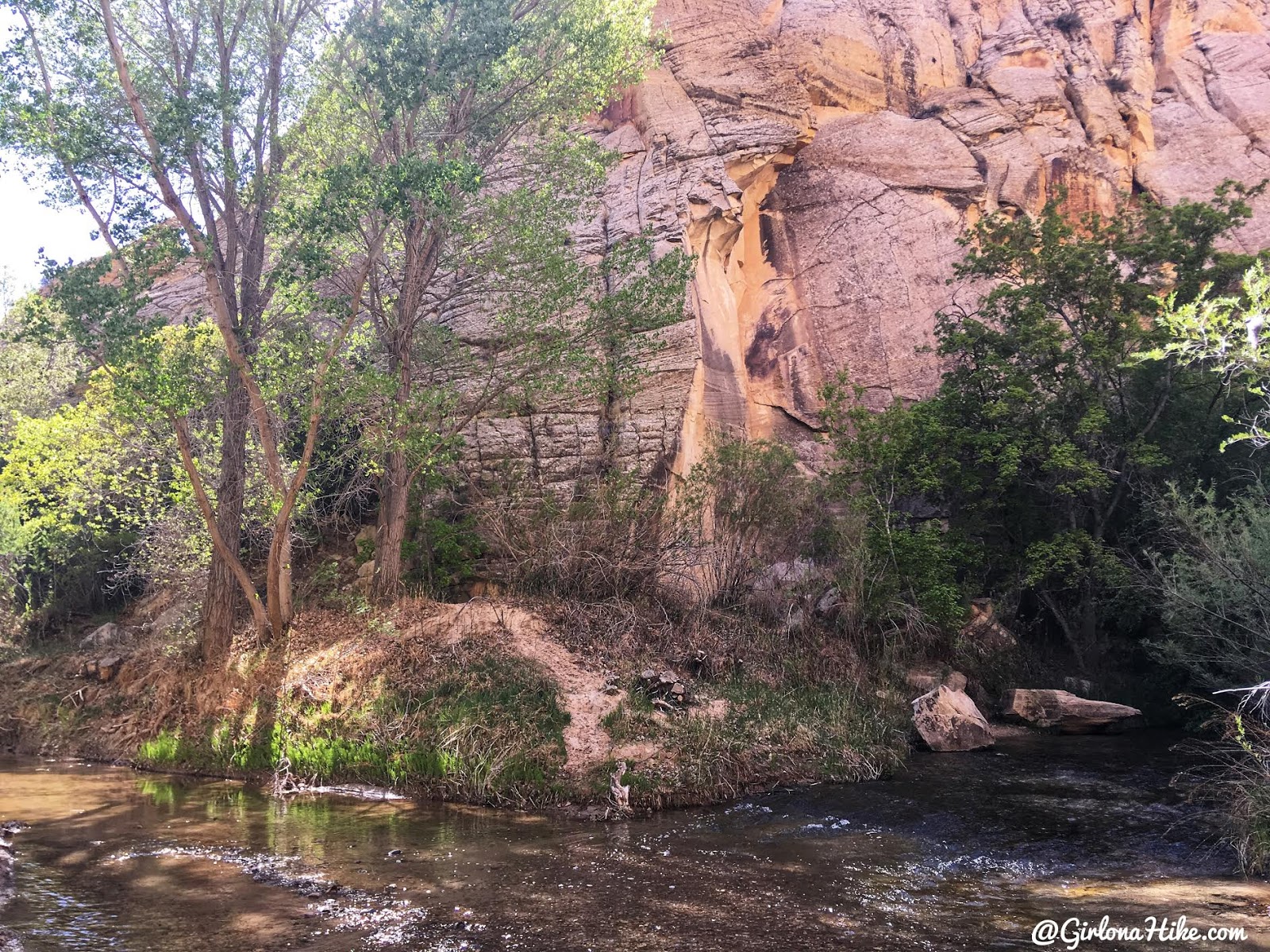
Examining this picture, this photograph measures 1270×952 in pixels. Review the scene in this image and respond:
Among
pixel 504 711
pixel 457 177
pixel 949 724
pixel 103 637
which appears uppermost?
pixel 457 177

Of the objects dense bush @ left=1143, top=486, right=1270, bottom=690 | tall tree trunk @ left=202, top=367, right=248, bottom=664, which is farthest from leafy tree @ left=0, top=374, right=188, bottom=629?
dense bush @ left=1143, top=486, right=1270, bottom=690

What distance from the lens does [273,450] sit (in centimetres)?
1426

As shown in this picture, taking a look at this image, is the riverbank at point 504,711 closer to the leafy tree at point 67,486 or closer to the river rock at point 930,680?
the river rock at point 930,680

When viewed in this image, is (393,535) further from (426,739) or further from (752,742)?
(752,742)

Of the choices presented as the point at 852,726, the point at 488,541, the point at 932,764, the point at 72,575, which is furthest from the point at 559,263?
the point at 72,575

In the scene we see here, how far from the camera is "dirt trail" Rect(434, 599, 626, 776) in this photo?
12023mm

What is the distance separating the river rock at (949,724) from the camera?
15.2 metres

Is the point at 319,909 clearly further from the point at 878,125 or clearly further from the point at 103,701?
the point at 878,125

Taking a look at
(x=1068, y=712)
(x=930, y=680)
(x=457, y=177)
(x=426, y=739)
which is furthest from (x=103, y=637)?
(x=1068, y=712)

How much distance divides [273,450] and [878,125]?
21931mm

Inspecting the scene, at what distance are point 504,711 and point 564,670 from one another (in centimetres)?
130

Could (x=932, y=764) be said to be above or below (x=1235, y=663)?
below

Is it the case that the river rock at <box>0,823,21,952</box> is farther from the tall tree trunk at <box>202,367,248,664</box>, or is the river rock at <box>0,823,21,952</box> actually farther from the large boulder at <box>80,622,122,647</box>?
the large boulder at <box>80,622,122,647</box>

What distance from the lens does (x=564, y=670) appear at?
44.3 feet
